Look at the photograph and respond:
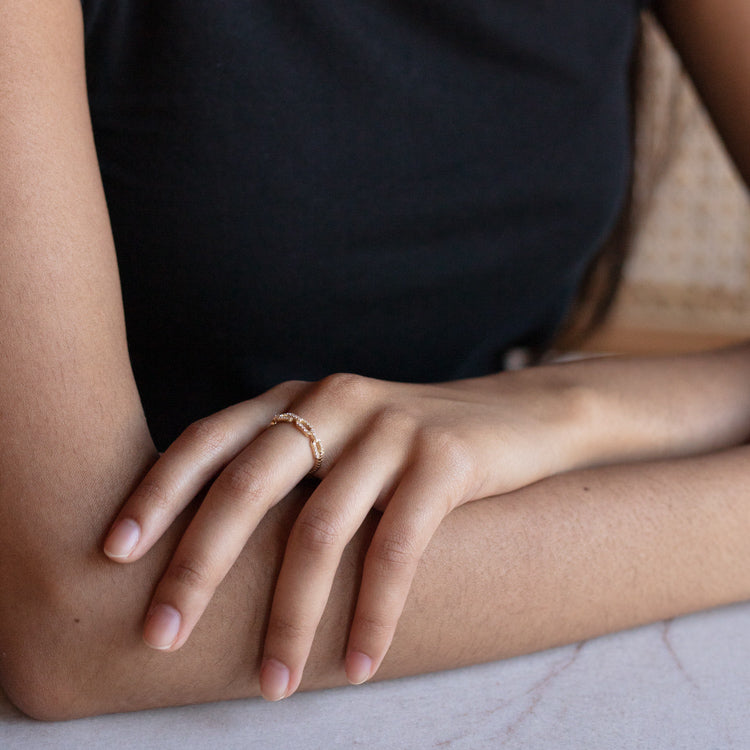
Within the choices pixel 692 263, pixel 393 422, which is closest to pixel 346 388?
pixel 393 422

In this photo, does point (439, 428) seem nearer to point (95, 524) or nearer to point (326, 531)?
point (326, 531)

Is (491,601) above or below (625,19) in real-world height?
below

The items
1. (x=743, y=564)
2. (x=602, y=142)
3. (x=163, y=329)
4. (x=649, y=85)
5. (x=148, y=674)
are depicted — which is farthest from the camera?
(x=649, y=85)

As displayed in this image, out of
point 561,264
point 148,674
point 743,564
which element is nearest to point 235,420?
point 148,674

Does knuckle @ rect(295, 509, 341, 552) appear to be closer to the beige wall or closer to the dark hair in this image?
the dark hair

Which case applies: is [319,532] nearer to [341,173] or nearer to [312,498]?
[312,498]

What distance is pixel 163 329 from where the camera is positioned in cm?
71

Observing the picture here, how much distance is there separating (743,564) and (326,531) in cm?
33

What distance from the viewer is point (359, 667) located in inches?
17.8

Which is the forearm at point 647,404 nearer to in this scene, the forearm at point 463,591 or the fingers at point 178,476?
the forearm at point 463,591

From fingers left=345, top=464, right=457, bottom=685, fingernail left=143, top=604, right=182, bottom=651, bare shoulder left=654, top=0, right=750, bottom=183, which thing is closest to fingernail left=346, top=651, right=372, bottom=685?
fingers left=345, top=464, right=457, bottom=685

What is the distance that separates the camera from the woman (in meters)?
0.44

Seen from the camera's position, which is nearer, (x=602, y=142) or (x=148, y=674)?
(x=148, y=674)

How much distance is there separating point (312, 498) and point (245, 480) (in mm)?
41
